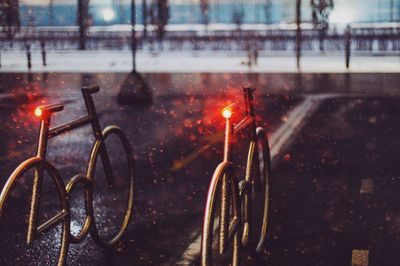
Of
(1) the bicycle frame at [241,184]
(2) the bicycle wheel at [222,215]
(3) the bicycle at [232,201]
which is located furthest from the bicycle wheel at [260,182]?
(2) the bicycle wheel at [222,215]

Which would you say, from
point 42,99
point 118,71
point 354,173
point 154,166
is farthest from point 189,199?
point 118,71

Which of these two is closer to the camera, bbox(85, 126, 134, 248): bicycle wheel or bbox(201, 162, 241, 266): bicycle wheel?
bbox(201, 162, 241, 266): bicycle wheel

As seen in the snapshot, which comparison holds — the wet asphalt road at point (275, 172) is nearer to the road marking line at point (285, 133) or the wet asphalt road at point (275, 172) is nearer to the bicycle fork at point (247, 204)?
the road marking line at point (285, 133)

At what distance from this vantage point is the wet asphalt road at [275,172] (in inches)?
200

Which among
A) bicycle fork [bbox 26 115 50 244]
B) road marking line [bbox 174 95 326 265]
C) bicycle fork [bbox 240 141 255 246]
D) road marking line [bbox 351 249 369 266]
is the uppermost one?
bicycle fork [bbox 26 115 50 244]

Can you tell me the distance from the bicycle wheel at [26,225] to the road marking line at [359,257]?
2.06 metres

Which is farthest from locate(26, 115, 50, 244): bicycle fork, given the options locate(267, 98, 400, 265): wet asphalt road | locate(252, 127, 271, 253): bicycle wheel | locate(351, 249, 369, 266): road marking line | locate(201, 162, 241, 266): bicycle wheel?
locate(351, 249, 369, 266): road marking line

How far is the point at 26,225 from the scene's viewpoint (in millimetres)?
5812

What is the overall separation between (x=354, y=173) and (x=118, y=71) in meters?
17.1

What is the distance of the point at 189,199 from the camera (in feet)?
21.7

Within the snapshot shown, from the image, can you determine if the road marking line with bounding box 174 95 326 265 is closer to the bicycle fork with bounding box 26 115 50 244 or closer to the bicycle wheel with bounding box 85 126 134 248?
the bicycle wheel with bounding box 85 126 134 248

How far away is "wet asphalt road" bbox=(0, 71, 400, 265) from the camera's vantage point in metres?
5.09

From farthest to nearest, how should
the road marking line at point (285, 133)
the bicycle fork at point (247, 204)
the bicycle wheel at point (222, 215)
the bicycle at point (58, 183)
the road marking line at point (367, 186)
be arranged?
the road marking line at point (367, 186)
the road marking line at point (285, 133)
the bicycle fork at point (247, 204)
the bicycle at point (58, 183)
the bicycle wheel at point (222, 215)

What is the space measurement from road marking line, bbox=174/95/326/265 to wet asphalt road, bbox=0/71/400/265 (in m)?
0.10
